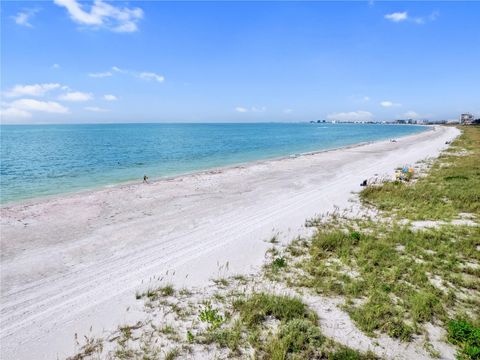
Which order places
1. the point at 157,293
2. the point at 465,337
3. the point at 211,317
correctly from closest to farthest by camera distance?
the point at 465,337, the point at 211,317, the point at 157,293

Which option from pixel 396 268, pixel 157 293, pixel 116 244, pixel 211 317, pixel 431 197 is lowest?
pixel 116 244

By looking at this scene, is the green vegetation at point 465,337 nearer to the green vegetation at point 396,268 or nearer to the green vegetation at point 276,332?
the green vegetation at point 396,268

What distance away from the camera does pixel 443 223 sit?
12125mm

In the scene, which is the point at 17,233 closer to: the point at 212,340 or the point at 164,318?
the point at 164,318

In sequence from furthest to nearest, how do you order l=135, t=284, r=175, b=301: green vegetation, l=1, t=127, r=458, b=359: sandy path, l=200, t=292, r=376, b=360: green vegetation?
l=135, t=284, r=175, b=301: green vegetation < l=1, t=127, r=458, b=359: sandy path < l=200, t=292, r=376, b=360: green vegetation

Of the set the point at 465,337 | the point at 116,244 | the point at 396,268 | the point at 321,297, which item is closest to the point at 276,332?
the point at 321,297

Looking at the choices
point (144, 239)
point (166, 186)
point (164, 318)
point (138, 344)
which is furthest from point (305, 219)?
point (166, 186)

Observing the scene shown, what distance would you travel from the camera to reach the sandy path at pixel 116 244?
6.71 meters

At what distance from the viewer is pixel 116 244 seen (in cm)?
1109

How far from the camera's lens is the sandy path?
6711 millimetres

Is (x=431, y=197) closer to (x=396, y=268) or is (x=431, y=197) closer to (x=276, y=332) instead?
(x=396, y=268)

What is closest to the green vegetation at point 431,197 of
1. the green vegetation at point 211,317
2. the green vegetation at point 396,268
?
the green vegetation at point 396,268

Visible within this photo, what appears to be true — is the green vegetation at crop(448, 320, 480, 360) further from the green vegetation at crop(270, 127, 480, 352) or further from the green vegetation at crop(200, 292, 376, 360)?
the green vegetation at crop(200, 292, 376, 360)

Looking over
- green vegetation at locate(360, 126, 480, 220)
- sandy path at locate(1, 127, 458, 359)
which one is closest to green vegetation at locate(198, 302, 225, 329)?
sandy path at locate(1, 127, 458, 359)
